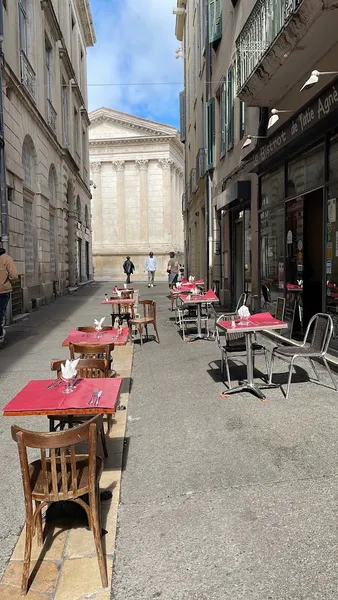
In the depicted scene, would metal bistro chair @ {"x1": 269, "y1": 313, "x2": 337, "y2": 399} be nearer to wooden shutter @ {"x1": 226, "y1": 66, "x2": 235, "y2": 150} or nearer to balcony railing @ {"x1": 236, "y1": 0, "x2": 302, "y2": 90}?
→ balcony railing @ {"x1": 236, "y1": 0, "x2": 302, "y2": 90}

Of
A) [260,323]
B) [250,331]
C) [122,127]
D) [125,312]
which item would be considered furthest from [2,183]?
[122,127]

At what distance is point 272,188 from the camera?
32.4 ft

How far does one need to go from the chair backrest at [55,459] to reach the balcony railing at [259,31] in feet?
22.1

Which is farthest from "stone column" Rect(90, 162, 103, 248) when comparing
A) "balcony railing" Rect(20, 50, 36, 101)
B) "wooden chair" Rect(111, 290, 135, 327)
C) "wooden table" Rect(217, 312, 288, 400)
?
"wooden table" Rect(217, 312, 288, 400)

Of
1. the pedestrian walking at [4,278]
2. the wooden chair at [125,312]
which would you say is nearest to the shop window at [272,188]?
the wooden chair at [125,312]

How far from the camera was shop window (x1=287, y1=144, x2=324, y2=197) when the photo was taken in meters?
7.41

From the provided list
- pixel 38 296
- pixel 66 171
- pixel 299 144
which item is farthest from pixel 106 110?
pixel 299 144

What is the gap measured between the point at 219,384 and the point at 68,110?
22126 mm

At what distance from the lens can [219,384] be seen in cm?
624

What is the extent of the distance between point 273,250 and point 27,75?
10074 millimetres

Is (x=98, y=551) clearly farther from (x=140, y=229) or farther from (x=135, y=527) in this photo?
(x=140, y=229)

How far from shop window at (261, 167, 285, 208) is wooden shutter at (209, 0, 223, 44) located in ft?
21.2

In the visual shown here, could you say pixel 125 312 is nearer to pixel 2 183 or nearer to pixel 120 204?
pixel 2 183

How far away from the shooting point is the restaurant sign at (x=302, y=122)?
6.35m
